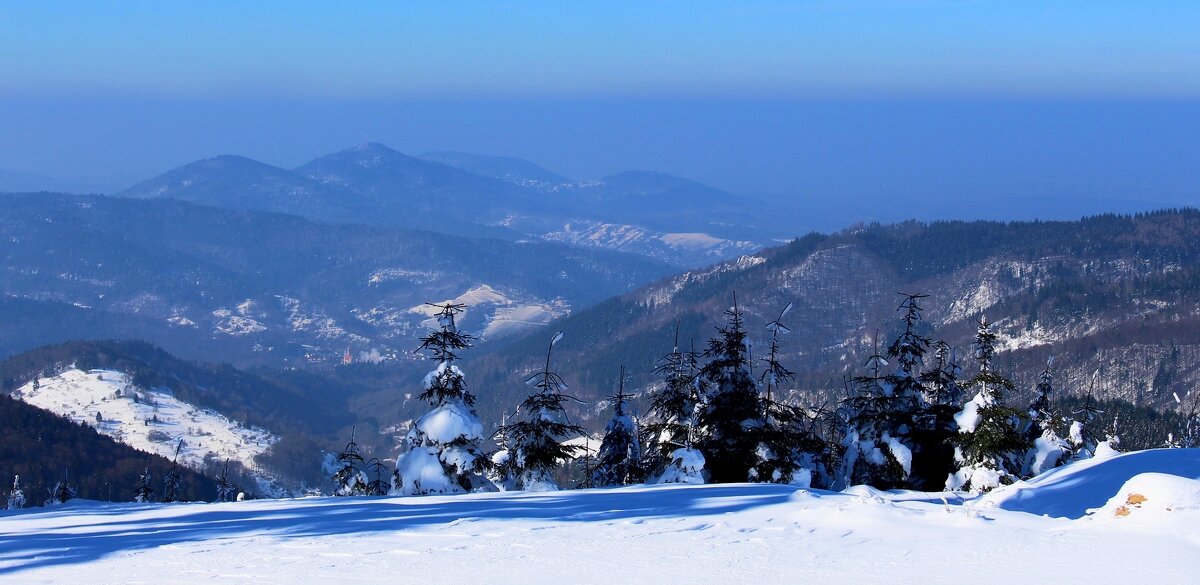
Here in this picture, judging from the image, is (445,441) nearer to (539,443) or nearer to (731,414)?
(539,443)

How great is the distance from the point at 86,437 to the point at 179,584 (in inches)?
6226

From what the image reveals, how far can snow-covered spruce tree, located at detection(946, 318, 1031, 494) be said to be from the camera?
1141 inches

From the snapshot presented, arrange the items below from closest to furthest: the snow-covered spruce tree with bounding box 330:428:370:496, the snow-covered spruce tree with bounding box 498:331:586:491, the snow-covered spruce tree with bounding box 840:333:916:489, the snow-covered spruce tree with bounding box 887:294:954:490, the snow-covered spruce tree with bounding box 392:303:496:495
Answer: the snow-covered spruce tree with bounding box 392:303:496:495, the snow-covered spruce tree with bounding box 498:331:586:491, the snow-covered spruce tree with bounding box 840:333:916:489, the snow-covered spruce tree with bounding box 887:294:954:490, the snow-covered spruce tree with bounding box 330:428:370:496

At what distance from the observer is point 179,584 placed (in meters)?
13.6

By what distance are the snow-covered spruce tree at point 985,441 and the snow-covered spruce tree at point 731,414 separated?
5.94 m

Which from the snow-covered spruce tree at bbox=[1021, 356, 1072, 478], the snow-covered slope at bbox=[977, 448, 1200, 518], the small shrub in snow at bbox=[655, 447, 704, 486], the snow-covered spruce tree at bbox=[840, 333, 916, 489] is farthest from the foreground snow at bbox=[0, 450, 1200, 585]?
the snow-covered spruce tree at bbox=[1021, 356, 1072, 478]

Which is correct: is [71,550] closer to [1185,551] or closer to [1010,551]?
[1010,551]

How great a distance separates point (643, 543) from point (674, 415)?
15.3m

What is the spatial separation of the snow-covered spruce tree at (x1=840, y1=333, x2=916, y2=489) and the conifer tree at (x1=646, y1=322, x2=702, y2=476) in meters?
5.04

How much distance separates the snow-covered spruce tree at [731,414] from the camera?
29375mm

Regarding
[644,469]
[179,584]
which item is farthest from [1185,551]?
[644,469]

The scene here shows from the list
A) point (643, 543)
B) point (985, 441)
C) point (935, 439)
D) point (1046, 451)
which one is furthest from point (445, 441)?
point (1046, 451)

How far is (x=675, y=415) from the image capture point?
101 feet

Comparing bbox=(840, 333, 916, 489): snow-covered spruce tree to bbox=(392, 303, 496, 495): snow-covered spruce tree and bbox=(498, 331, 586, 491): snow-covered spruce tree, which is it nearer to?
bbox=(498, 331, 586, 491): snow-covered spruce tree
